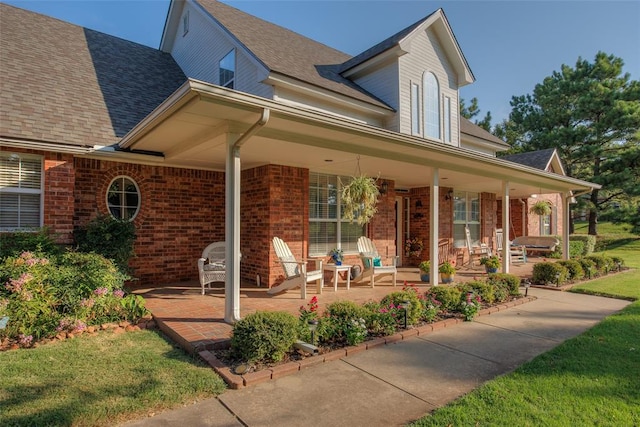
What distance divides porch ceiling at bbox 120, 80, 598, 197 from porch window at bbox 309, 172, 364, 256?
1.09ft

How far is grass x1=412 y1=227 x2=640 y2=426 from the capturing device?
9.32ft

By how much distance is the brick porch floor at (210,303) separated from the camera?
4.44 metres

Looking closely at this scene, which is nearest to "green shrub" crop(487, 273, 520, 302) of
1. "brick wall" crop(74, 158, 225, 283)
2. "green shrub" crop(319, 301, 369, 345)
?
"green shrub" crop(319, 301, 369, 345)

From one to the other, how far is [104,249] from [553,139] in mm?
24986

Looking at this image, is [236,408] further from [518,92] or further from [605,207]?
[518,92]

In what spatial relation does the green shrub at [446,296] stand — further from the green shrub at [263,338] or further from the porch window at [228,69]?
the porch window at [228,69]

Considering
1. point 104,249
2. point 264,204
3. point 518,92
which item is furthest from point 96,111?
point 518,92

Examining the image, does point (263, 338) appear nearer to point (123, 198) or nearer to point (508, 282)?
point (123, 198)

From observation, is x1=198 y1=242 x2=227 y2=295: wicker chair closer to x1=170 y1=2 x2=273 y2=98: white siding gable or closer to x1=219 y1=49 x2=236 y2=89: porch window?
x1=170 y1=2 x2=273 y2=98: white siding gable

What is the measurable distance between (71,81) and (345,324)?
7732 millimetres

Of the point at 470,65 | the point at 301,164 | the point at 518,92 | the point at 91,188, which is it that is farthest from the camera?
the point at 518,92

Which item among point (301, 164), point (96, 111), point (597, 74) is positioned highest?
point (597, 74)

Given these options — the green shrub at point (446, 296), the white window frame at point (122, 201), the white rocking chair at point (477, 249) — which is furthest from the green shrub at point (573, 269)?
the white window frame at point (122, 201)

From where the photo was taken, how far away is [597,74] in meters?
22.4
